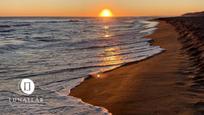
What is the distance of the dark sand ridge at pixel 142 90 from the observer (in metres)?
8.08

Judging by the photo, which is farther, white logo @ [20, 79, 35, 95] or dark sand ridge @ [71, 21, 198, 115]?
white logo @ [20, 79, 35, 95]

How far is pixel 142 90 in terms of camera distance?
9.80 metres

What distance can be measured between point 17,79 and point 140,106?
5.20 metres

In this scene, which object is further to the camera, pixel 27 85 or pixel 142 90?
pixel 27 85

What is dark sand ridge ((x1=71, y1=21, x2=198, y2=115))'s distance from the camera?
8.08m

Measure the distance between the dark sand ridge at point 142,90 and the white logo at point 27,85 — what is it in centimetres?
116

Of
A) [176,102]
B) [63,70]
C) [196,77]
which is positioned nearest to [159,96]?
[176,102]

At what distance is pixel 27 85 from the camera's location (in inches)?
459

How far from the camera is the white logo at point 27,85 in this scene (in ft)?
33.5

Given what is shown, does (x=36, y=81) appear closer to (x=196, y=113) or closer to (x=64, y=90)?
(x=64, y=90)

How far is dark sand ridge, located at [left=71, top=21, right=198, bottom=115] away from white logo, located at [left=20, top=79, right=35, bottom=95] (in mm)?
1160

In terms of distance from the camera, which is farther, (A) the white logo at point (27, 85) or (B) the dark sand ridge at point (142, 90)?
(A) the white logo at point (27, 85)

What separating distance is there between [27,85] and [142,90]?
382cm

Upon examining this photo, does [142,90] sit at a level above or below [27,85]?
above
